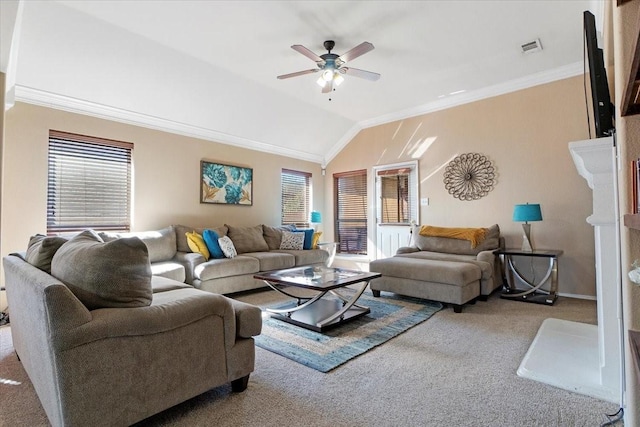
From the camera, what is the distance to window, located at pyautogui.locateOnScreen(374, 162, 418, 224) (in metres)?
5.65

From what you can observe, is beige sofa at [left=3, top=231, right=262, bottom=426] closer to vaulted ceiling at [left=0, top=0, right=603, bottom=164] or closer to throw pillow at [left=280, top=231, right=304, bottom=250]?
vaulted ceiling at [left=0, top=0, right=603, bottom=164]

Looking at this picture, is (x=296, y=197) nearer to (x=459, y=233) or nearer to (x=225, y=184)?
(x=225, y=184)

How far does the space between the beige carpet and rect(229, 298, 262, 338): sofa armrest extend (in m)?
0.35

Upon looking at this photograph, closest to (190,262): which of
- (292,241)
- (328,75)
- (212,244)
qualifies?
(212,244)

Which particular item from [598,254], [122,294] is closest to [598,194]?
[598,254]

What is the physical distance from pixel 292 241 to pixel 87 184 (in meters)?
2.93

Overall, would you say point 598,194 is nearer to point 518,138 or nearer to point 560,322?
point 560,322

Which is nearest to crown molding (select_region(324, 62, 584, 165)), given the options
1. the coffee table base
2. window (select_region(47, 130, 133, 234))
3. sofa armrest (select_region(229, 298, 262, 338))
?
the coffee table base

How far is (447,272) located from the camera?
11.3ft

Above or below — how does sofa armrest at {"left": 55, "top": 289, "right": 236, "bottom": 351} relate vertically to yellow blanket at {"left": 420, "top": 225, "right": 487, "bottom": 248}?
below

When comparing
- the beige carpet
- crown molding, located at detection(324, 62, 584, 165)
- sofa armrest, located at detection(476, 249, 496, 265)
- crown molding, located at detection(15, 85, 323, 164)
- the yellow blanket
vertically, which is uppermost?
crown molding, located at detection(324, 62, 584, 165)

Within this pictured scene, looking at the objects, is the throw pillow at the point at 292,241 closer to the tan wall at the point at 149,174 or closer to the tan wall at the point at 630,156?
the tan wall at the point at 149,174

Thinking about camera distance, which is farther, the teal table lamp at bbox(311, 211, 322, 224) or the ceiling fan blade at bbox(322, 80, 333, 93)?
the teal table lamp at bbox(311, 211, 322, 224)

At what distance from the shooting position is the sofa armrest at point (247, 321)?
1.91 metres
